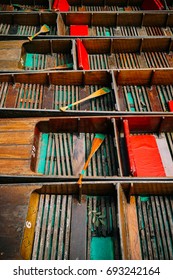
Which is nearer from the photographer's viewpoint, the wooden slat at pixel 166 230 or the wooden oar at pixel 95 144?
the wooden slat at pixel 166 230

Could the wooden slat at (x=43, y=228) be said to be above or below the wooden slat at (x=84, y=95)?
below

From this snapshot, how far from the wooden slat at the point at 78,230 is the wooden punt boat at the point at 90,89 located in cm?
304

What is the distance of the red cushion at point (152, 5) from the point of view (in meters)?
11.3

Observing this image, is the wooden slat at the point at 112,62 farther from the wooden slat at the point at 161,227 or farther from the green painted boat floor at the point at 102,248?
the green painted boat floor at the point at 102,248

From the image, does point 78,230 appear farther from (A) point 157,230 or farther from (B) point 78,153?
(B) point 78,153

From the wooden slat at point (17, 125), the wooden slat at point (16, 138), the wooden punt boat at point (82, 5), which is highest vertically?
the wooden punt boat at point (82, 5)

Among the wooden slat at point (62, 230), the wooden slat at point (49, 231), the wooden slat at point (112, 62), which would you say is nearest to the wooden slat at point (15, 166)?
the wooden slat at point (49, 231)

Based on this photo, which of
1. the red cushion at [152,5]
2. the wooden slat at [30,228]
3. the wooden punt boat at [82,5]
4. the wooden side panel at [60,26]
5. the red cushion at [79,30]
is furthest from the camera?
the wooden punt boat at [82,5]

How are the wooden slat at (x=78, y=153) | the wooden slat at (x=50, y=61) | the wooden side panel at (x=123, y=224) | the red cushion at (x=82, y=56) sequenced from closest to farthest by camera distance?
the wooden side panel at (x=123, y=224)
the wooden slat at (x=78, y=153)
the red cushion at (x=82, y=56)
the wooden slat at (x=50, y=61)

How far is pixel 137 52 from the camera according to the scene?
10312mm

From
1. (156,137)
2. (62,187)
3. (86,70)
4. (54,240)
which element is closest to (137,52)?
(86,70)

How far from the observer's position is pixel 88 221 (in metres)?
6.36
